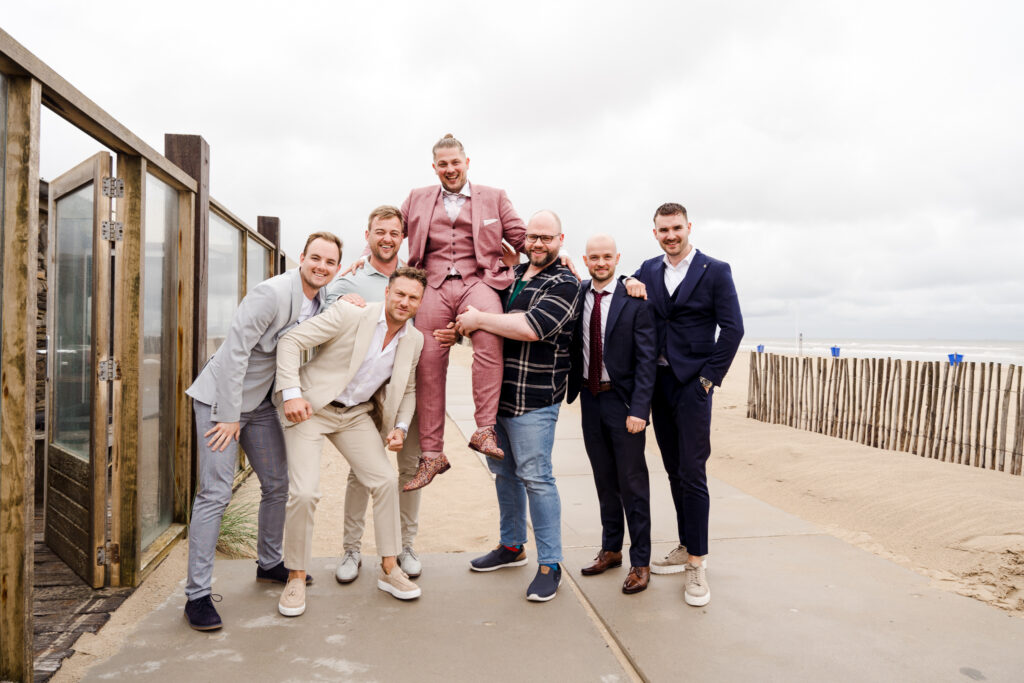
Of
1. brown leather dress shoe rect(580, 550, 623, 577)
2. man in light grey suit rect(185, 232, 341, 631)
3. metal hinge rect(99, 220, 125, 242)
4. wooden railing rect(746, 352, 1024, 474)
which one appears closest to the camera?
man in light grey suit rect(185, 232, 341, 631)

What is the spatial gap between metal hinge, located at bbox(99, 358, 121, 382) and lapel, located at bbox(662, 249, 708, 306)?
3205 mm

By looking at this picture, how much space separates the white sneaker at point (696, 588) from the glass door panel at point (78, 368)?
331cm

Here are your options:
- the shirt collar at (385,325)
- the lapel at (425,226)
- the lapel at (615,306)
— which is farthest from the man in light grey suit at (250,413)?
the lapel at (615,306)

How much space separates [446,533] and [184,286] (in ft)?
9.07

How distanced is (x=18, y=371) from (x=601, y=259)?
282 centimetres

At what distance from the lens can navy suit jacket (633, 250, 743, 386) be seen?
12.0 feet

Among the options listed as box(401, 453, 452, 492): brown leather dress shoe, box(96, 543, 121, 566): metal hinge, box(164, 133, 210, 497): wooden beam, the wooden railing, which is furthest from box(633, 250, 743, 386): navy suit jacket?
the wooden railing

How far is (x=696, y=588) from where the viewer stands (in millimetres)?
3545

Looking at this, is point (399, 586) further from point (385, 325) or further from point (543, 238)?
point (543, 238)

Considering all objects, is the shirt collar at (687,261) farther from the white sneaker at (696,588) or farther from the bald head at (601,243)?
the white sneaker at (696,588)

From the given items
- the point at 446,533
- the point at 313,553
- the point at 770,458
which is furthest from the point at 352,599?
the point at 770,458

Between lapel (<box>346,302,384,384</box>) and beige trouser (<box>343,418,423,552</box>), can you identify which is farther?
beige trouser (<box>343,418,423,552</box>)

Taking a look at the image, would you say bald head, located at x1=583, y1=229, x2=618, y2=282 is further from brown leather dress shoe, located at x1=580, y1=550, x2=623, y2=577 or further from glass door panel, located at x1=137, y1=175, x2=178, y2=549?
glass door panel, located at x1=137, y1=175, x2=178, y2=549

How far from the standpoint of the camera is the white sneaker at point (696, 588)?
350 centimetres
